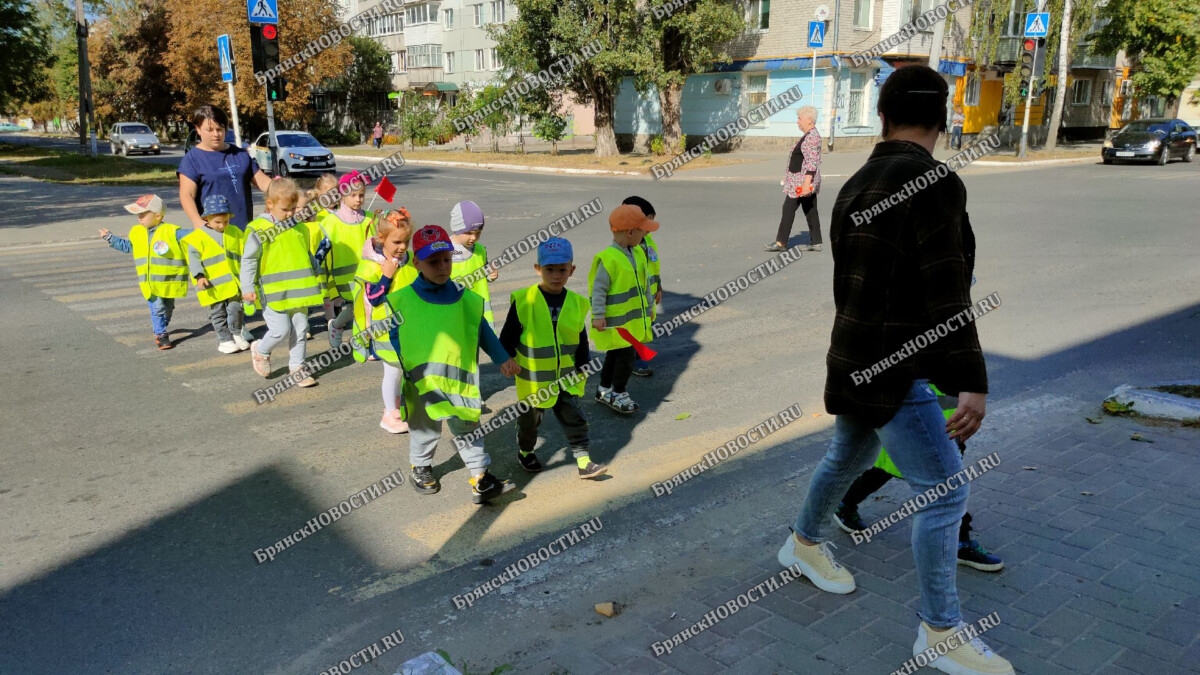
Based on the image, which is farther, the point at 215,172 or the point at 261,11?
the point at 261,11

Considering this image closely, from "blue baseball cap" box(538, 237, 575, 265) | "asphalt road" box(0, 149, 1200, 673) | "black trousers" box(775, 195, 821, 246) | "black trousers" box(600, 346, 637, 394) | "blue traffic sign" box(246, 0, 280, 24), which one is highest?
"blue traffic sign" box(246, 0, 280, 24)

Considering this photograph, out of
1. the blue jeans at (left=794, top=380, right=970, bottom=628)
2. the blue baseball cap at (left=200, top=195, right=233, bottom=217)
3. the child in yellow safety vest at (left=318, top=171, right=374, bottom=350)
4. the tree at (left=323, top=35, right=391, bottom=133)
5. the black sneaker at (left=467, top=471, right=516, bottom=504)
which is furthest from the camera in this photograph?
the tree at (left=323, top=35, right=391, bottom=133)

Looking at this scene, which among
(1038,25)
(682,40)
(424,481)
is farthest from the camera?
(682,40)

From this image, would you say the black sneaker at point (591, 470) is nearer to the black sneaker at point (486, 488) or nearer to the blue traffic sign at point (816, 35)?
the black sneaker at point (486, 488)

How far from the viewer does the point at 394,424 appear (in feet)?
19.2

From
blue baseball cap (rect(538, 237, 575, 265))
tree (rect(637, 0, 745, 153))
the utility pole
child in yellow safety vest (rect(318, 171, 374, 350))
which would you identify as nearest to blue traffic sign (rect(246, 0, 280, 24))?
child in yellow safety vest (rect(318, 171, 374, 350))

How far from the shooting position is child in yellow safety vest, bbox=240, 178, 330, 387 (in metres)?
6.64

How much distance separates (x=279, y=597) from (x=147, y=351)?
5031 mm

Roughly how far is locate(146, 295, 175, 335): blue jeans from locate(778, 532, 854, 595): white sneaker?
6540 mm

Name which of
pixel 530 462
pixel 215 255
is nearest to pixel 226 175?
pixel 215 255

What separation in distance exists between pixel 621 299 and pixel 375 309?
1706 millimetres

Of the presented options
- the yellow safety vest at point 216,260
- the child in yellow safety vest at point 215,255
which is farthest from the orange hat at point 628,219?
the yellow safety vest at point 216,260

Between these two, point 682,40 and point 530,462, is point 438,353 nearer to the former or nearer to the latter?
point 530,462

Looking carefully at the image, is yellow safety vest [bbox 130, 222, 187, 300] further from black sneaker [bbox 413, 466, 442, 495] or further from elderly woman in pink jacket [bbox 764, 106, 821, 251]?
elderly woman in pink jacket [bbox 764, 106, 821, 251]
